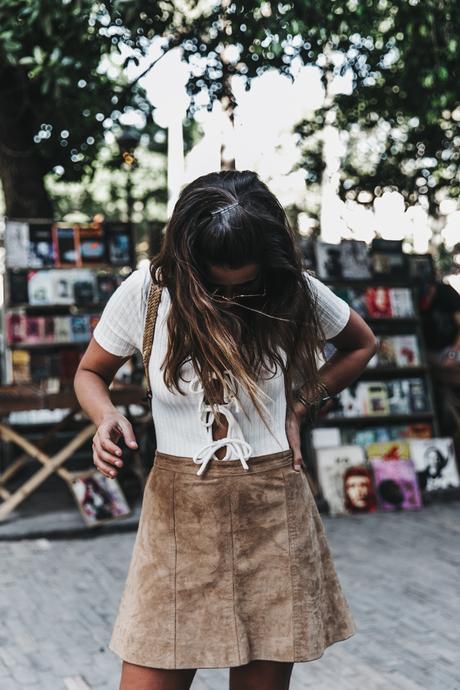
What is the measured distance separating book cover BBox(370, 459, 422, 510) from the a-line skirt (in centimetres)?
513

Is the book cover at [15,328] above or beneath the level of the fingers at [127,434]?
above

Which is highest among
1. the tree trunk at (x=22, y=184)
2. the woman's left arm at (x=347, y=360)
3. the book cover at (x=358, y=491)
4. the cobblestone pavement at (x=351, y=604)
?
the tree trunk at (x=22, y=184)

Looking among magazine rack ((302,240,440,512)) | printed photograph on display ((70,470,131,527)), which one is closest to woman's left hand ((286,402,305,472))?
printed photograph on display ((70,470,131,527))

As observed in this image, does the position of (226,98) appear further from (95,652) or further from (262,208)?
(262,208)

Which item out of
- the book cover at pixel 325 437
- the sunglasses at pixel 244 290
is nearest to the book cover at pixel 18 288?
the book cover at pixel 325 437

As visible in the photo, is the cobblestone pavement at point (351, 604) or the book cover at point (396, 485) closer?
the cobblestone pavement at point (351, 604)

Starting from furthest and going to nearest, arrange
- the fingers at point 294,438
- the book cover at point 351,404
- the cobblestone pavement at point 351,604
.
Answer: the book cover at point 351,404 → the cobblestone pavement at point 351,604 → the fingers at point 294,438

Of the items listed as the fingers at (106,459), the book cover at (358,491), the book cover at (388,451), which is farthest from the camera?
the book cover at (388,451)

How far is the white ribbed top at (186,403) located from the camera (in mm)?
1959

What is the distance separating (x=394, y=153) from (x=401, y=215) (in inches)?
33.1

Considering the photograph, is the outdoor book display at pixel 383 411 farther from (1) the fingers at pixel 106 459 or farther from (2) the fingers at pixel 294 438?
(1) the fingers at pixel 106 459

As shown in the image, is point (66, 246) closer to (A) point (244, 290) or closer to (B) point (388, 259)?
(B) point (388, 259)

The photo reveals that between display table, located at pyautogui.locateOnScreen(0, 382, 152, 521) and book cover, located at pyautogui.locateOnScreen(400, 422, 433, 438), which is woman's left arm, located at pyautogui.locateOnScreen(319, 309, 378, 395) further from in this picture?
book cover, located at pyautogui.locateOnScreen(400, 422, 433, 438)

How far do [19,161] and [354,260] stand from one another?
3492mm
